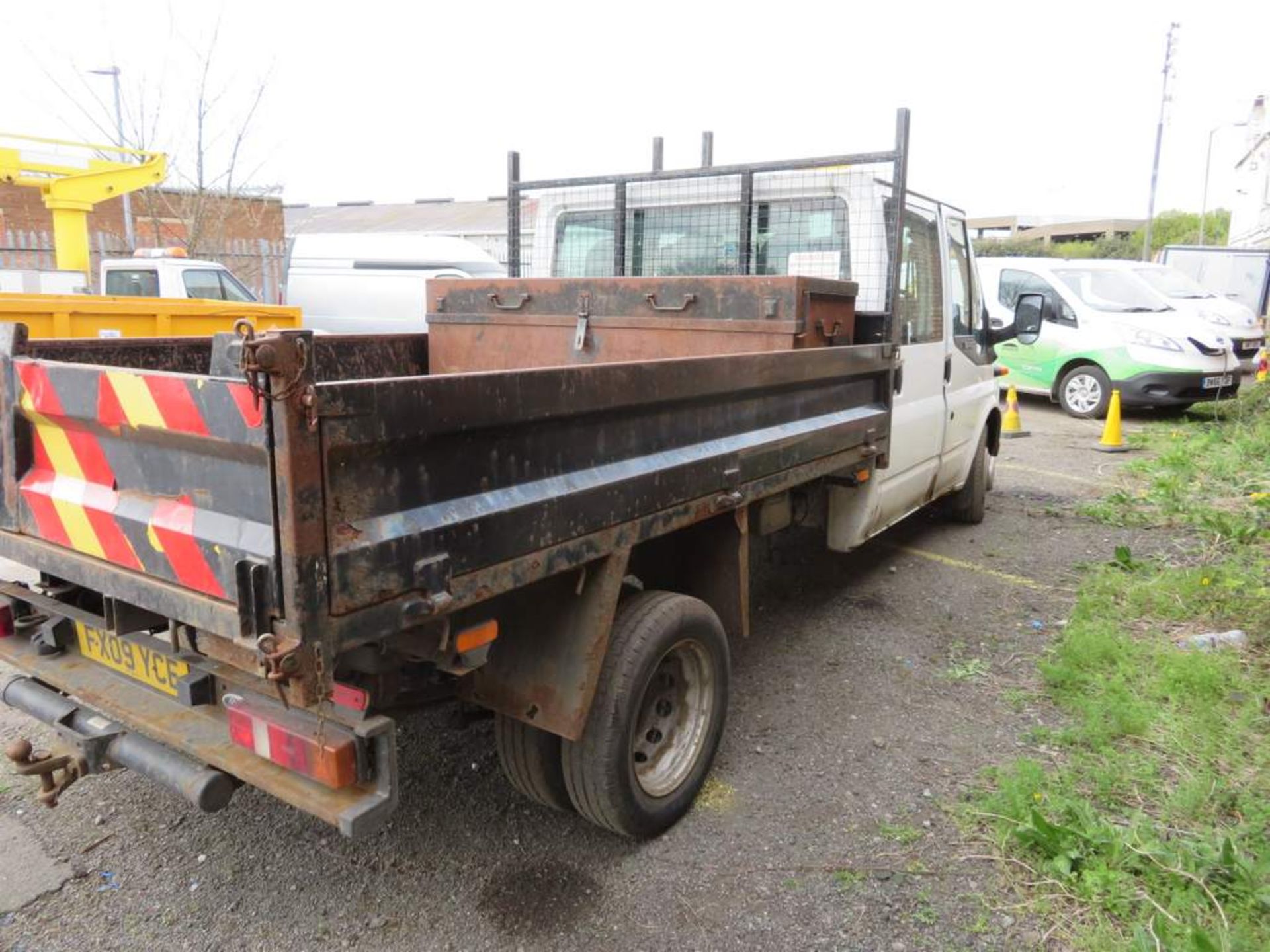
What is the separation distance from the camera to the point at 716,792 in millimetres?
3471

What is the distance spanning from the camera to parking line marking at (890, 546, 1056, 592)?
582cm

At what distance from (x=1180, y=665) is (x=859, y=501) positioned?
1.63 m

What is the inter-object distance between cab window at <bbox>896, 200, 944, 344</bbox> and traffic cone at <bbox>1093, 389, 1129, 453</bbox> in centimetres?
583

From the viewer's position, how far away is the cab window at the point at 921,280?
5047 mm

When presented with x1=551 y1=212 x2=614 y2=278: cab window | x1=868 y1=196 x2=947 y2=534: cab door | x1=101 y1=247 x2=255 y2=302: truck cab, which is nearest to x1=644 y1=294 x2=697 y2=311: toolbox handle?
→ x1=868 y1=196 x2=947 y2=534: cab door

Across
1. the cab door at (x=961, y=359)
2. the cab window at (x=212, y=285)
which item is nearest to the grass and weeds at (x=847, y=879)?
the cab door at (x=961, y=359)

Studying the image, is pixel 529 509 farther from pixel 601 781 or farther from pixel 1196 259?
pixel 1196 259

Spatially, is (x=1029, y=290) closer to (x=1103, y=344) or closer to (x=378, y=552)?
(x=1103, y=344)

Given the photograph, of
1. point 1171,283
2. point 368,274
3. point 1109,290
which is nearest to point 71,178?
point 368,274

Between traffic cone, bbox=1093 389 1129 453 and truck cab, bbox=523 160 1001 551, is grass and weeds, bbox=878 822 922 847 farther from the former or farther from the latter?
traffic cone, bbox=1093 389 1129 453

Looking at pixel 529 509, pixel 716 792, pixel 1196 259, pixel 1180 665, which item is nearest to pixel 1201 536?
pixel 1180 665

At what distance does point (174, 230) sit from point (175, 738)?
20.6m

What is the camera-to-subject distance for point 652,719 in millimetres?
3227

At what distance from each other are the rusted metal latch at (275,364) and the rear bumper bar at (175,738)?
843 millimetres
